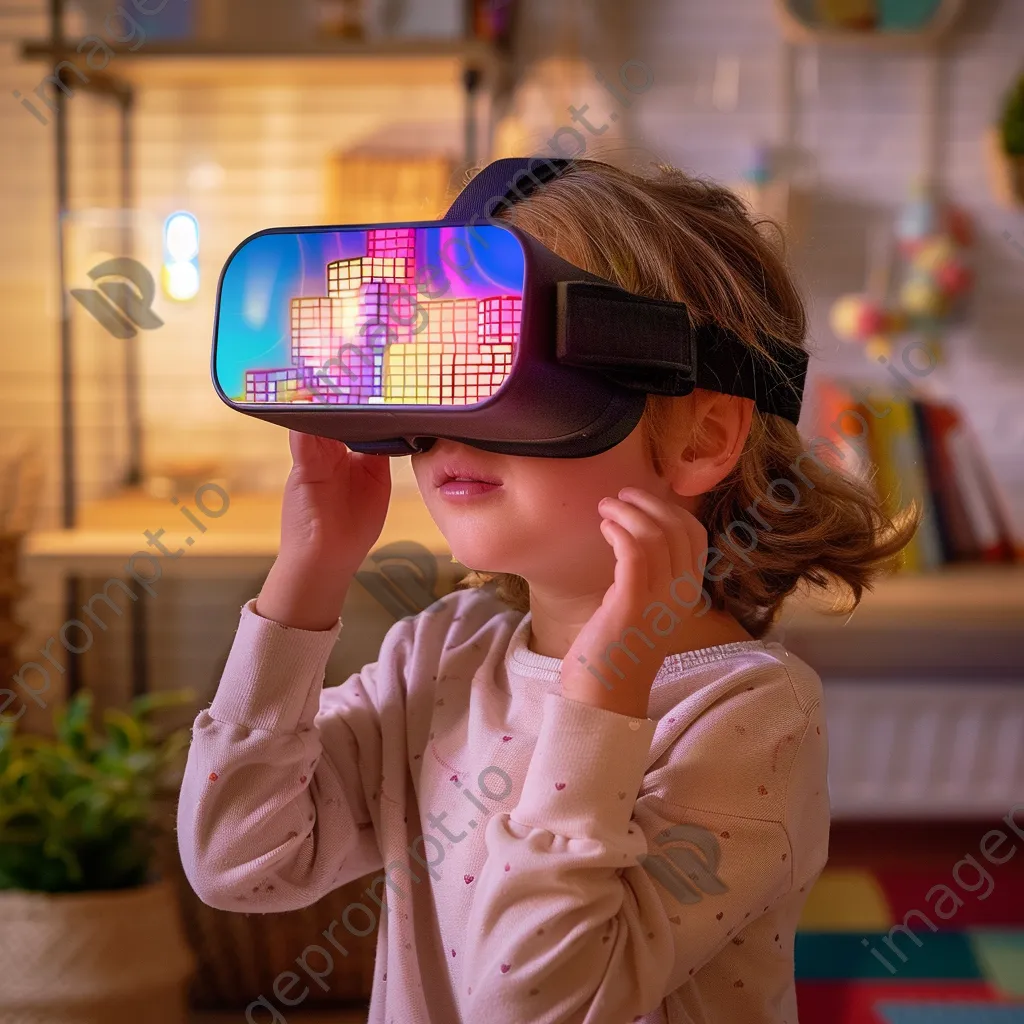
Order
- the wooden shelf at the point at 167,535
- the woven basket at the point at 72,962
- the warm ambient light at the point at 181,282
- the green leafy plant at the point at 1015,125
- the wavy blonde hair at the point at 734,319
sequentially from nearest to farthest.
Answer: the wavy blonde hair at the point at 734,319 < the warm ambient light at the point at 181,282 < the woven basket at the point at 72,962 < the wooden shelf at the point at 167,535 < the green leafy plant at the point at 1015,125

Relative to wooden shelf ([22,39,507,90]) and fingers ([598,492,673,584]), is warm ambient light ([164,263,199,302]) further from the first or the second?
wooden shelf ([22,39,507,90])

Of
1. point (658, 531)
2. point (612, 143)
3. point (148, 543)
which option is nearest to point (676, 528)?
point (658, 531)

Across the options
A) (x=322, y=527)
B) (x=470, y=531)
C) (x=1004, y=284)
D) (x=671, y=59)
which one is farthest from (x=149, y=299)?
(x=1004, y=284)

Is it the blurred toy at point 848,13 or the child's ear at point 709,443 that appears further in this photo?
the blurred toy at point 848,13

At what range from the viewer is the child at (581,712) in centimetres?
76

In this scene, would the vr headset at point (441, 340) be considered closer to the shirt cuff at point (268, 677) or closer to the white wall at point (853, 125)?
the shirt cuff at point (268, 677)

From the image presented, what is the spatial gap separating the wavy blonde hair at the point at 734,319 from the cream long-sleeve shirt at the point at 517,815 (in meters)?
0.09

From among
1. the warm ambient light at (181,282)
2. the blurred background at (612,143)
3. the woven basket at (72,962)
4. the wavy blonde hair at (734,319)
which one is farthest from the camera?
the blurred background at (612,143)

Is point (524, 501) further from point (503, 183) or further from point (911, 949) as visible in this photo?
point (911, 949)

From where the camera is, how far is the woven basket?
65.5 inches

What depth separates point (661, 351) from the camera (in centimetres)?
77

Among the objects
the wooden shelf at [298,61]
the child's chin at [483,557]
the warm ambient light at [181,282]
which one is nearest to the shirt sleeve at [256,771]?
the child's chin at [483,557]

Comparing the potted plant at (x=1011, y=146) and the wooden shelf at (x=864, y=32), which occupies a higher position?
the wooden shelf at (x=864, y=32)

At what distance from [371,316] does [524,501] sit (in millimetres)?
149
